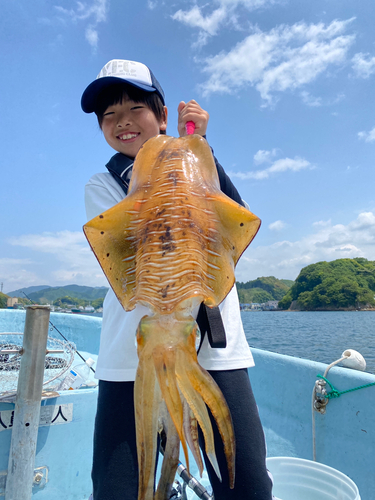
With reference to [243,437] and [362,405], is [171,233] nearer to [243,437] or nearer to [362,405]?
[243,437]

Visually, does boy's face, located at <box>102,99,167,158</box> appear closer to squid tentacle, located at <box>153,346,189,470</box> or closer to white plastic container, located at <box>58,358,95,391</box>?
squid tentacle, located at <box>153,346,189,470</box>

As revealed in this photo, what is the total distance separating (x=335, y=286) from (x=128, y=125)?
84.1 m

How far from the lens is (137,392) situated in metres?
0.92

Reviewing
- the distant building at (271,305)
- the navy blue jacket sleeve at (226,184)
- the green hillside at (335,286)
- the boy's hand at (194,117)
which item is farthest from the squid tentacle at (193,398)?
the distant building at (271,305)

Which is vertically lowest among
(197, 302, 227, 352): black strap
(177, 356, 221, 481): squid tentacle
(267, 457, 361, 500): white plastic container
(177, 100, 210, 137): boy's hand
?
(267, 457, 361, 500): white plastic container

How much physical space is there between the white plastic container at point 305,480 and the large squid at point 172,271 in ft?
7.58

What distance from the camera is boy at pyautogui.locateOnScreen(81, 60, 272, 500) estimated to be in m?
1.64

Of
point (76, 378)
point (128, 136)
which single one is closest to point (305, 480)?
point (128, 136)

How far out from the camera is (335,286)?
76.6m

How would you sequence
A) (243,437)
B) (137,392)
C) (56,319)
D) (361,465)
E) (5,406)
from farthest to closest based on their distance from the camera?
(56,319) → (361,465) → (5,406) → (243,437) → (137,392)

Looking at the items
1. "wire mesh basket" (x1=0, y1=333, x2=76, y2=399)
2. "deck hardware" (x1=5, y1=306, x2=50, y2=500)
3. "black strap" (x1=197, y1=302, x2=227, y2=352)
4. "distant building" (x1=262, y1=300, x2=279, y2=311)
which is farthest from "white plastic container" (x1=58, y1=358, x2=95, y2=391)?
"distant building" (x1=262, y1=300, x2=279, y2=311)

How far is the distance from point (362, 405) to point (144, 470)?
3647mm

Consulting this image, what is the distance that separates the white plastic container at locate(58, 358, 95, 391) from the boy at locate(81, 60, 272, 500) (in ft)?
11.1

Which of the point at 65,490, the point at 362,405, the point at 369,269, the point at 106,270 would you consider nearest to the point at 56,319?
the point at 65,490
